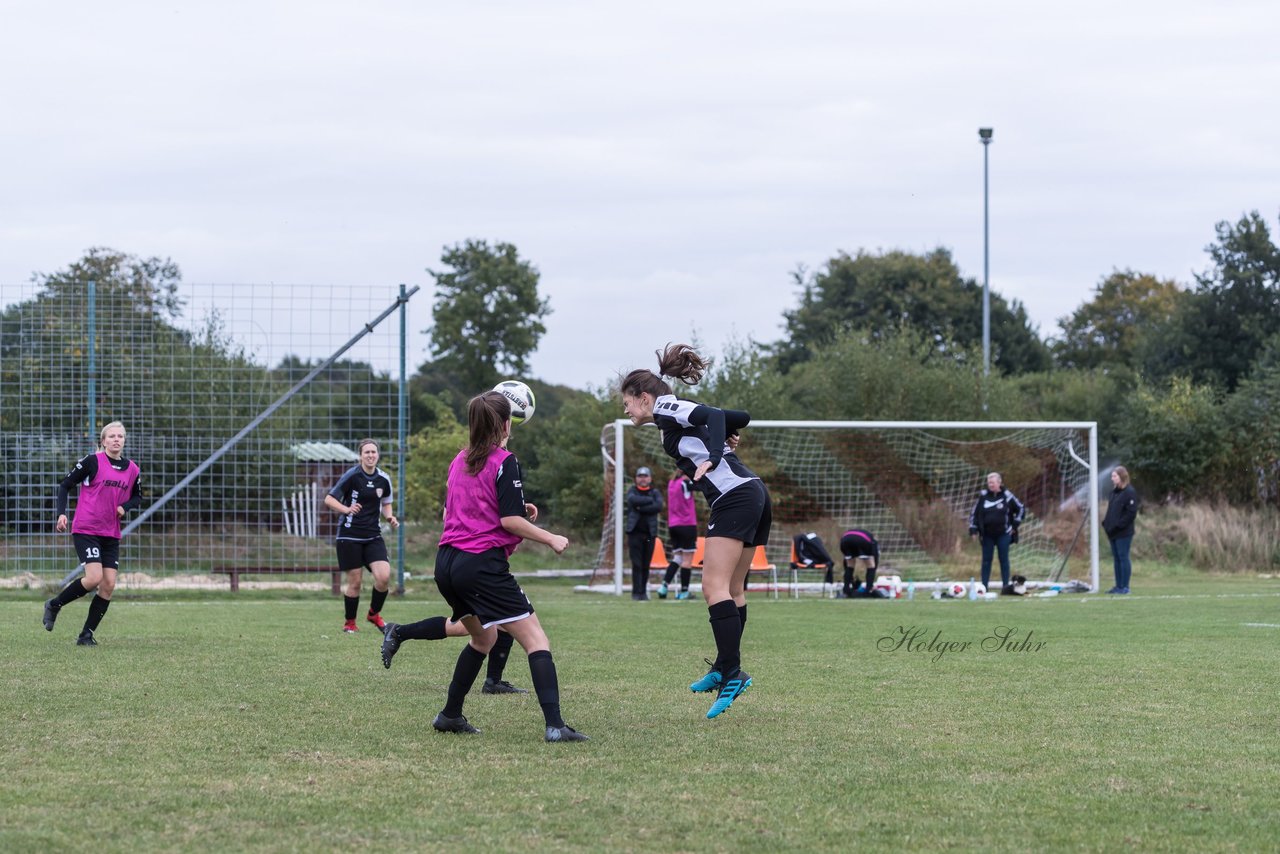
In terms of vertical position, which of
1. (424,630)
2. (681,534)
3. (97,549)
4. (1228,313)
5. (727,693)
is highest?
(1228,313)

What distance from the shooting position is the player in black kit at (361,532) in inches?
489

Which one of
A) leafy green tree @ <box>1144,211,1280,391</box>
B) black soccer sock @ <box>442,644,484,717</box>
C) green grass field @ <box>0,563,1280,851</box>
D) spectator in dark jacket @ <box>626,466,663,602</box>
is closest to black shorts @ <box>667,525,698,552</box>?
spectator in dark jacket @ <box>626,466,663,602</box>

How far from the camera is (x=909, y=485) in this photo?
2469 centimetres

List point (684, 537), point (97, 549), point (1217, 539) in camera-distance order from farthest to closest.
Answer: point (1217, 539), point (684, 537), point (97, 549)

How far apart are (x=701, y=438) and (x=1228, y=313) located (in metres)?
39.0

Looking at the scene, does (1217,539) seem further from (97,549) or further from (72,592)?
(72,592)

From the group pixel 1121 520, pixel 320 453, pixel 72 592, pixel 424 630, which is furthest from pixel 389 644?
pixel 1121 520

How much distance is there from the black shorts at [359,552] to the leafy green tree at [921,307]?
39.7 metres

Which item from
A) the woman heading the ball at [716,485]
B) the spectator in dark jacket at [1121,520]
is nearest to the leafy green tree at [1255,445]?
the spectator in dark jacket at [1121,520]

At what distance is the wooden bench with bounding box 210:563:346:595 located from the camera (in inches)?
729

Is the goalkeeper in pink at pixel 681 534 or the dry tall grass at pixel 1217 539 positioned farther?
the dry tall grass at pixel 1217 539

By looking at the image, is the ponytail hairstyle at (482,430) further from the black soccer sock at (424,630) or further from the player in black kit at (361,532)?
the player in black kit at (361,532)

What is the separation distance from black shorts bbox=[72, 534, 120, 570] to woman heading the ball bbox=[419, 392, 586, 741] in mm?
5753

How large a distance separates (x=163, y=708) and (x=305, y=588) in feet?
39.5
